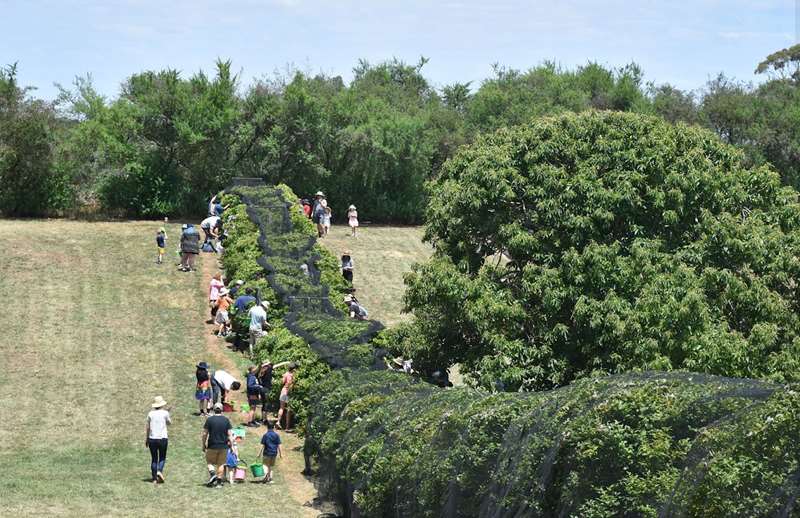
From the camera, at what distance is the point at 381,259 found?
47.1 meters

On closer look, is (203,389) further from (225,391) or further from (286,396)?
(286,396)

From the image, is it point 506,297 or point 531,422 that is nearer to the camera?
point 531,422

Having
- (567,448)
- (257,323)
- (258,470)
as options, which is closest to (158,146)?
(257,323)

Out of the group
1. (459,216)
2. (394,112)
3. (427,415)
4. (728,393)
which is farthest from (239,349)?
(394,112)

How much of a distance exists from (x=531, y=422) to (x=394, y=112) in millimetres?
45541

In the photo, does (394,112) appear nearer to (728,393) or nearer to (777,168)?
(777,168)

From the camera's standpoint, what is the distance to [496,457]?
584 inches

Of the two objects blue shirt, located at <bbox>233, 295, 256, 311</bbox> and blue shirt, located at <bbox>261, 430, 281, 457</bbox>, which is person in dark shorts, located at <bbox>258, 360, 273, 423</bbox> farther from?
blue shirt, located at <bbox>233, 295, 256, 311</bbox>

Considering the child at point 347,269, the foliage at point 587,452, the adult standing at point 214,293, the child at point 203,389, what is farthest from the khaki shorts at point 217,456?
the child at point 347,269

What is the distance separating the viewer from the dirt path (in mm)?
21875

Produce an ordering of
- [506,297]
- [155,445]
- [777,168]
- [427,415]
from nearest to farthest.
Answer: [427,415] < [155,445] < [506,297] < [777,168]

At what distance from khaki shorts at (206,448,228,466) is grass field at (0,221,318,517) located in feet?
1.56

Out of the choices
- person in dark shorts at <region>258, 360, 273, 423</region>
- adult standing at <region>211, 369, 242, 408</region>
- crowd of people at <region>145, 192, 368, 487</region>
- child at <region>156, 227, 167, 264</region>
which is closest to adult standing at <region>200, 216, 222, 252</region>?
crowd of people at <region>145, 192, 368, 487</region>

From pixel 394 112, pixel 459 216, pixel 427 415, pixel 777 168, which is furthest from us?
pixel 777 168
